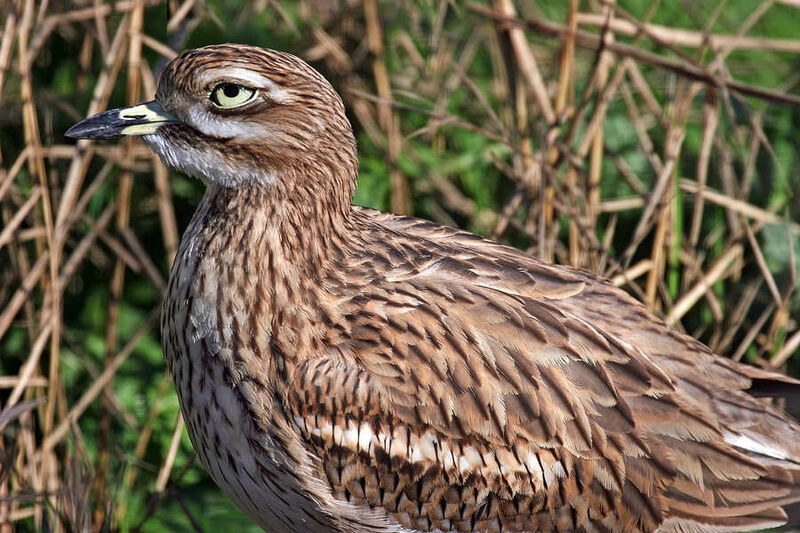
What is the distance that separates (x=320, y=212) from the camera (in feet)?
11.5

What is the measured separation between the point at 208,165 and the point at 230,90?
0.70ft

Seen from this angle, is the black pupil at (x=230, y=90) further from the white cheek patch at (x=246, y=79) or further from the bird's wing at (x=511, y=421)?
the bird's wing at (x=511, y=421)

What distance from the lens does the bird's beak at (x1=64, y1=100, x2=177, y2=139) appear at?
3.38m

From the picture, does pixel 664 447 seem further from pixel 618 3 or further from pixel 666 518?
pixel 618 3

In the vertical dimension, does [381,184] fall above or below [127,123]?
above

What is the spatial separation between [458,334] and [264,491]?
70 centimetres

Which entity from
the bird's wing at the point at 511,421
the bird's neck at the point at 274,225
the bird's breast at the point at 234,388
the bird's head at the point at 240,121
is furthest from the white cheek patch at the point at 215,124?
the bird's wing at the point at 511,421

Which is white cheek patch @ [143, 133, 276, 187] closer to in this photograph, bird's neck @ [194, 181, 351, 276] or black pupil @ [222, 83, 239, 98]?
bird's neck @ [194, 181, 351, 276]

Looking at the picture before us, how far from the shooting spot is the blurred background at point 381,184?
173 inches

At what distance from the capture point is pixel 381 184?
5305 mm

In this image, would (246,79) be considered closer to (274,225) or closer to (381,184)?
(274,225)

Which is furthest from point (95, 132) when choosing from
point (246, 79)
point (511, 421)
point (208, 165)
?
point (511, 421)

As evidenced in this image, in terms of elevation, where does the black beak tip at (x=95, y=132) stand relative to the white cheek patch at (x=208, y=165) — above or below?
above

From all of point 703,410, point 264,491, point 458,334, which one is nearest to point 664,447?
point 703,410
